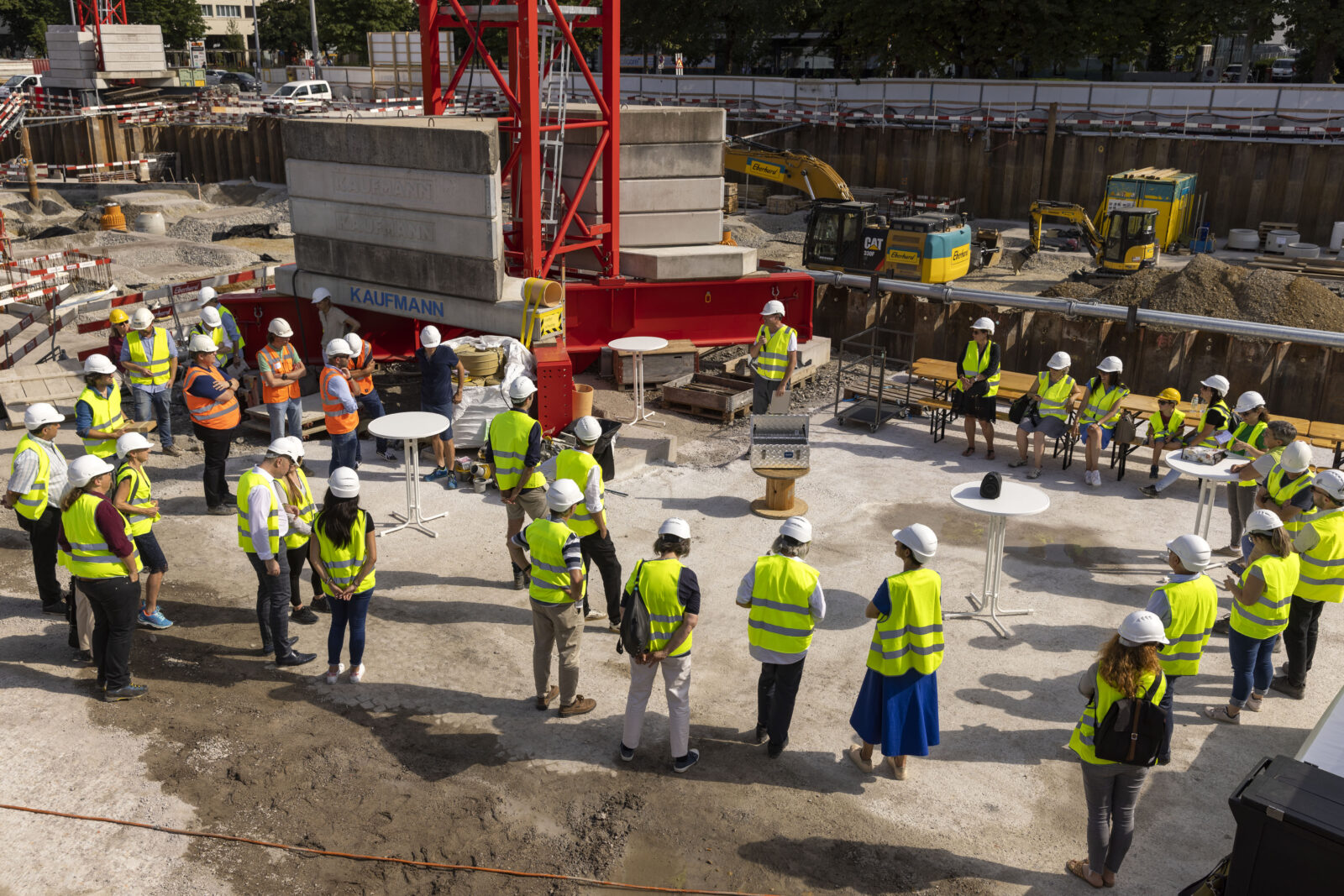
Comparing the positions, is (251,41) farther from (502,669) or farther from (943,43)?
(502,669)

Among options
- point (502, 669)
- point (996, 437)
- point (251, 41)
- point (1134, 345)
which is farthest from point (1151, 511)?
point (251, 41)

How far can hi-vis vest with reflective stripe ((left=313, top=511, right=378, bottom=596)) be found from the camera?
26.8 ft

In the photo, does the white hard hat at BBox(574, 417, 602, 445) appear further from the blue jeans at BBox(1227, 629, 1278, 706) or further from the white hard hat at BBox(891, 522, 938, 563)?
the blue jeans at BBox(1227, 629, 1278, 706)

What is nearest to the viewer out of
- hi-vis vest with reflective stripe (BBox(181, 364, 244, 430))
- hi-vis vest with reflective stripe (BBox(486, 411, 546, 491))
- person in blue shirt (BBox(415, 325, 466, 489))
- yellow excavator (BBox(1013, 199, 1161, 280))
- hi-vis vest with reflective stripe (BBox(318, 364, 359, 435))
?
hi-vis vest with reflective stripe (BBox(486, 411, 546, 491))

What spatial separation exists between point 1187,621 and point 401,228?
1189 centimetres

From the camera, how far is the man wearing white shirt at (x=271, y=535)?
8562mm

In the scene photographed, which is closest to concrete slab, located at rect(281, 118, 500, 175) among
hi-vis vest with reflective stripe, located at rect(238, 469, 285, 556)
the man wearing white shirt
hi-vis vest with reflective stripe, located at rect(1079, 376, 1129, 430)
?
the man wearing white shirt

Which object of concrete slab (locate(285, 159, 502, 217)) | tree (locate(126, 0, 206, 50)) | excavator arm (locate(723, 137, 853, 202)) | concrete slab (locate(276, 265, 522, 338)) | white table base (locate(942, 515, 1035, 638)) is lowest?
white table base (locate(942, 515, 1035, 638))

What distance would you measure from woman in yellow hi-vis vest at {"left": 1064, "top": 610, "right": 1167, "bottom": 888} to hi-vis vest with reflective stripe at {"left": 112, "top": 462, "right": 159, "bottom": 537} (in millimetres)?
7317

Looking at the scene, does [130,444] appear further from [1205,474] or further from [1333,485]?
[1205,474]

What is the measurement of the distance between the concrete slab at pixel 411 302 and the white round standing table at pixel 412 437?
3.12 m

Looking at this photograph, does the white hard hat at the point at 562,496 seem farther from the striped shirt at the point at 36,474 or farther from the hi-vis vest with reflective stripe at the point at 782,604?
the striped shirt at the point at 36,474

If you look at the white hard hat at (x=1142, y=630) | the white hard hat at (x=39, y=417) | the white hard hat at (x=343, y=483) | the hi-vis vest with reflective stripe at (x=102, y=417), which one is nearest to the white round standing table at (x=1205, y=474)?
the white hard hat at (x=1142, y=630)

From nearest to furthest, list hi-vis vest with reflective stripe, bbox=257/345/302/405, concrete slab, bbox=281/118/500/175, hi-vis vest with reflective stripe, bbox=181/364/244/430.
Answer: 1. hi-vis vest with reflective stripe, bbox=181/364/244/430
2. hi-vis vest with reflective stripe, bbox=257/345/302/405
3. concrete slab, bbox=281/118/500/175
